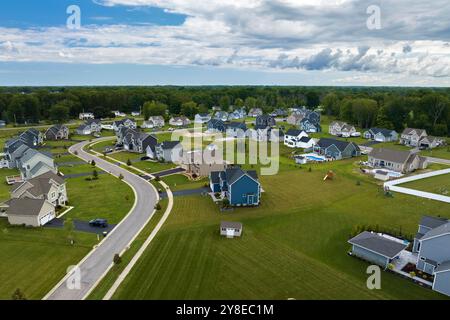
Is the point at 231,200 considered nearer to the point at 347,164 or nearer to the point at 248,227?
the point at 248,227

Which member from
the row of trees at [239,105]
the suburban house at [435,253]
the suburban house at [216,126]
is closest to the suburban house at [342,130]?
the row of trees at [239,105]

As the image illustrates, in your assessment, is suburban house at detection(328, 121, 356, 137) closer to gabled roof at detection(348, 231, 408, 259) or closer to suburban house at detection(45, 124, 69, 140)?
gabled roof at detection(348, 231, 408, 259)

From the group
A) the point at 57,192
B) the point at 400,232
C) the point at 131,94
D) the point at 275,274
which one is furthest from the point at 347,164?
the point at 131,94

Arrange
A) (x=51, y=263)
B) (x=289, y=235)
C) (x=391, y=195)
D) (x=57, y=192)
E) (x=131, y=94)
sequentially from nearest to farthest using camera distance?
(x=51, y=263)
(x=289, y=235)
(x=57, y=192)
(x=391, y=195)
(x=131, y=94)

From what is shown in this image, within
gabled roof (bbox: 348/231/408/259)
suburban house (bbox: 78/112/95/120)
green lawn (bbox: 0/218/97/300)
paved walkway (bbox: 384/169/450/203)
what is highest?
suburban house (bbox: 78/112/95/120)

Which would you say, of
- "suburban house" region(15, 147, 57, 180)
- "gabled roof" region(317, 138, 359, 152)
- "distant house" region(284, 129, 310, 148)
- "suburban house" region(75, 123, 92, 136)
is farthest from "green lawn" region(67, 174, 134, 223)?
"suburban house" region(75, 123, 92, 136)

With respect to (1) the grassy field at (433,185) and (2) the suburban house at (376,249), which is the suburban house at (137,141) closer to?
(1) the grassy field at (433,185)
